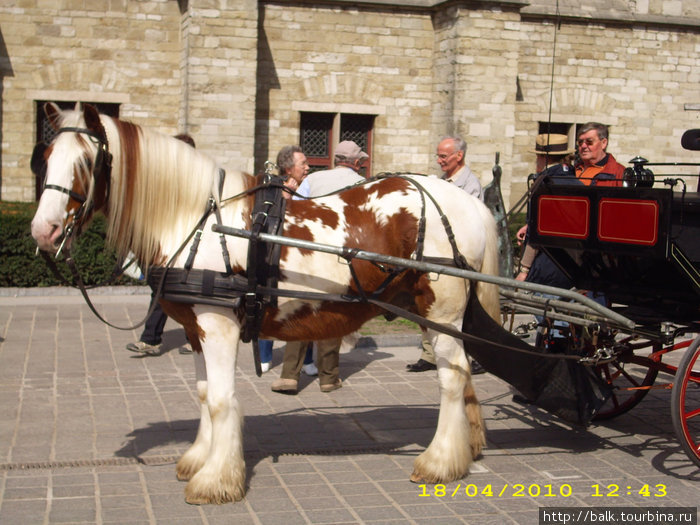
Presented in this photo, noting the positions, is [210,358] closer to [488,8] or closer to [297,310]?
[297,310]

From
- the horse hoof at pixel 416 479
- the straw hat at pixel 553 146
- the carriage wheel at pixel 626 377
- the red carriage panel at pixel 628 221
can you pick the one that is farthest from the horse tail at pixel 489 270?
the straw hat at pixel 553 146

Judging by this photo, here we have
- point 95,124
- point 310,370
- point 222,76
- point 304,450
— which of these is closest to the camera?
point 95,124

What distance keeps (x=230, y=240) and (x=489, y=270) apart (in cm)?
171

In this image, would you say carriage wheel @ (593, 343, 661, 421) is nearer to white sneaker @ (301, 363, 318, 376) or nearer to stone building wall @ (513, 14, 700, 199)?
white sneaker @ (301, 363, 318, 376)

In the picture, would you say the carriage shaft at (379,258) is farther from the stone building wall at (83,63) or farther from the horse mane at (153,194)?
the stone building wall at (83,63)

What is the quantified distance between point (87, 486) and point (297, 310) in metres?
1.62

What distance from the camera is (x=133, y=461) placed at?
538 centimetres

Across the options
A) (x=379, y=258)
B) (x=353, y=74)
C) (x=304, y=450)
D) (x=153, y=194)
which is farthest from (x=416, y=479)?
(x=353, y=74)

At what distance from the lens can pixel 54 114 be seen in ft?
15.2

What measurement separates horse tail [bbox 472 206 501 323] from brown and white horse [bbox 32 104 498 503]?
63mm

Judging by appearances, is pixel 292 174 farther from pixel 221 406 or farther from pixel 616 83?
pixel 616 83

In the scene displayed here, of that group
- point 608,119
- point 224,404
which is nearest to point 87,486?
point 224,404

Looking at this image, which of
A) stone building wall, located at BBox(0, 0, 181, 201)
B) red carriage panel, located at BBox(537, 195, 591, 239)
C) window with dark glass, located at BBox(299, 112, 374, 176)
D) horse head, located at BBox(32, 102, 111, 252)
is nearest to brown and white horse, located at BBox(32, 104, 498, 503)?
horse head, located at BBox(32, 102, 111, 252)

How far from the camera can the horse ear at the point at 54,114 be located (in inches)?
180
